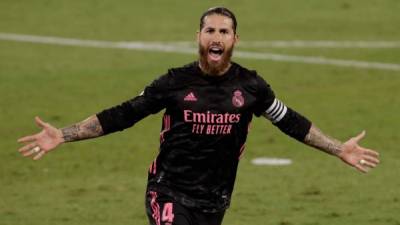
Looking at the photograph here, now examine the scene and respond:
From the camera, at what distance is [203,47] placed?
34.6 feet

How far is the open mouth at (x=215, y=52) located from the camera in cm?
1048

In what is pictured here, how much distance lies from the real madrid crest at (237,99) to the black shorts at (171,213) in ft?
3.03

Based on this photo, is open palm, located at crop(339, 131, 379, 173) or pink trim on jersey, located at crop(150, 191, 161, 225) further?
open palm, located at crop(339, 131, 379, 173)

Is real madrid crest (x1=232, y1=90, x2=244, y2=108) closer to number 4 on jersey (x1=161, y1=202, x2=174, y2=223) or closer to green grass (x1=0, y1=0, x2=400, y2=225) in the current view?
number 4 on jersey (x1=161, y1=202, x2=174, y2=223)

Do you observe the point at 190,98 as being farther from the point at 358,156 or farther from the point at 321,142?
the point at 358,156

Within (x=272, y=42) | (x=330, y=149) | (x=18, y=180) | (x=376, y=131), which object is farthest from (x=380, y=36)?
(x=330, y=149)

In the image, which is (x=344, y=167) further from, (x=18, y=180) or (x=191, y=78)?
(x=191, y=78)

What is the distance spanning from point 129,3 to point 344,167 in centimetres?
1638

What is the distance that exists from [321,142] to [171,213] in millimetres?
1476

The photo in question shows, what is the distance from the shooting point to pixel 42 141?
1048cm

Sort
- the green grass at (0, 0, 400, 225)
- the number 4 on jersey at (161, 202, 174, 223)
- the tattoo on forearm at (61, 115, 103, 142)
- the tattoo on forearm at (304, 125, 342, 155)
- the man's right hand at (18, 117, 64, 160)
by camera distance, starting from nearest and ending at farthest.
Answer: the man's right hand at (18, 117, 64, 160) → the number 4 on jersey at (161, 202, 174, 223) → the tattoo on forearm at (61, 115, 103, 142) → the tattoo on forearm at (304, 125, 342, 155) → the green grass at (0, 0, 400, 225)

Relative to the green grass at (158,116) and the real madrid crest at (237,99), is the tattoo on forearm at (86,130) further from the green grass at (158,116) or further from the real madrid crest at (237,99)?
the green grass at (158,116)

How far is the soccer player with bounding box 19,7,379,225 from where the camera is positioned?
35.0 feet

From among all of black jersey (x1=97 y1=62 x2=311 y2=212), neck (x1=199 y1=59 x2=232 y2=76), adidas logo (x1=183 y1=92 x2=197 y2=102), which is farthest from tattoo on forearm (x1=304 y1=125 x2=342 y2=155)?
adidas logo (x1=183 y1=92 x2=197 y2=102)
